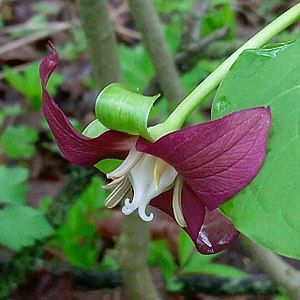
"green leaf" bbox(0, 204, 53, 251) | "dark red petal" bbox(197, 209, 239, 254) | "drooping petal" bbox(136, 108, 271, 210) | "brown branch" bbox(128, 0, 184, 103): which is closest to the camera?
"drooping petal" bbox(136, 108, 271, 210)

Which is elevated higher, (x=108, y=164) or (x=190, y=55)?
(x=108, y=164)

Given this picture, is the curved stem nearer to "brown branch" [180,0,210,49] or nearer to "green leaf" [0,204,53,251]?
"green leaf" [0,204,53,251]

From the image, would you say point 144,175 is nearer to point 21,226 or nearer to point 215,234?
point 215,234

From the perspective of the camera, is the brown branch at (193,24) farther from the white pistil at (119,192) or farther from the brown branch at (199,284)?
the white pistil at (119,192)

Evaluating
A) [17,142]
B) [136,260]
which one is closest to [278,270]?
[136,260]

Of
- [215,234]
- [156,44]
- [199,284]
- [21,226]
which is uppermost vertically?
[215,234]

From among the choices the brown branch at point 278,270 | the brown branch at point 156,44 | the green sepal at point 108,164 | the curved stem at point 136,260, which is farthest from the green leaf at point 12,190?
the green sepal at point 108,164

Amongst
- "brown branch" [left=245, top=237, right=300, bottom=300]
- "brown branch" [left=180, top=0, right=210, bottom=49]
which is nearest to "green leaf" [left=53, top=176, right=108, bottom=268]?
"brown branch" [left=180, top=0, right=210, bottom=49]
